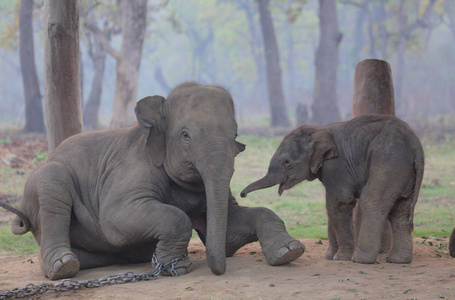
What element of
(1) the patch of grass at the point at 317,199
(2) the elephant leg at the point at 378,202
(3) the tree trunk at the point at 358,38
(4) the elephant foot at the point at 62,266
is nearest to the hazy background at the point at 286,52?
(3) the tree trunk at the point at 358,38

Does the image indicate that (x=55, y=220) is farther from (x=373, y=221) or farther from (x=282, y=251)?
(x=373, y=221)

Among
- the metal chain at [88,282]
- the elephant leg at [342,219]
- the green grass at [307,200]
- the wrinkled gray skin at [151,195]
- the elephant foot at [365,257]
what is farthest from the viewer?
the green grass at [307,200]

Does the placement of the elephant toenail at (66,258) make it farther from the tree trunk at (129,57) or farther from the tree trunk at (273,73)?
the tree trunk at (273,73)

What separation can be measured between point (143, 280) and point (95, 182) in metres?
1.44

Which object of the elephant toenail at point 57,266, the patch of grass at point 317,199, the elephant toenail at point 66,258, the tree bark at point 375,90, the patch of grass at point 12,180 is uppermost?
the tree bark at point 375,90

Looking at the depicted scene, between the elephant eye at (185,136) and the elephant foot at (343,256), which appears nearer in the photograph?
the elephant eye at (185,136)

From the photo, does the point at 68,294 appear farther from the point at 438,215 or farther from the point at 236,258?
the point at 438,215

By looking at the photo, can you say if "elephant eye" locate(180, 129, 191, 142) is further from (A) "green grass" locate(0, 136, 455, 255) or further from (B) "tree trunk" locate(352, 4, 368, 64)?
(B) "tree trunk" locate(352, 4, 368, 64)

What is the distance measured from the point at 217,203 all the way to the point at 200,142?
1.97ft

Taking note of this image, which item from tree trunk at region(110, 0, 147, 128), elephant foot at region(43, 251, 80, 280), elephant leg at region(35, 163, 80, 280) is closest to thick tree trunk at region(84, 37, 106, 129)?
tree trunk at region(110, 0, 147, 128)

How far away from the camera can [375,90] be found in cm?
819

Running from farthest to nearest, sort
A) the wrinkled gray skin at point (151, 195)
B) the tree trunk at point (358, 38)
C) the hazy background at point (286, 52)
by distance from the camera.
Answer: the tree trunk at point (358, 38)
the hazy background at point (286, 52)
the wrinkled gray skin at point (151, 195)

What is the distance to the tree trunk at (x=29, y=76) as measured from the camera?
25.3 m

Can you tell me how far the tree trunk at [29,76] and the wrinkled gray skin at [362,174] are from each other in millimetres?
19973
